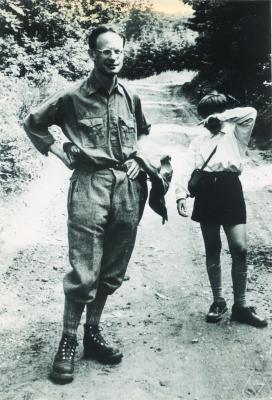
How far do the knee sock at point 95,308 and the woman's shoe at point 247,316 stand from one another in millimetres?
1079

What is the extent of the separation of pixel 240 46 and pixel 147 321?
24.9ft

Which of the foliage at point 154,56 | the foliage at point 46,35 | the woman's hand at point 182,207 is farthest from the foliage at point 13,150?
the foliage at point 154,56

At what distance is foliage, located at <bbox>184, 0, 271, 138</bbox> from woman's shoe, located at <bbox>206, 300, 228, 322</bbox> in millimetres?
6632

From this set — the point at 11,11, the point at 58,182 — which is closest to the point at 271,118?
the point at 58,182

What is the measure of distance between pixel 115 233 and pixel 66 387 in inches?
37.6

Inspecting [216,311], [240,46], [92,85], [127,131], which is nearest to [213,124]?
[127,131]

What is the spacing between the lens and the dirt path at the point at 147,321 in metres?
3.10

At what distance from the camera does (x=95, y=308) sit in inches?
135

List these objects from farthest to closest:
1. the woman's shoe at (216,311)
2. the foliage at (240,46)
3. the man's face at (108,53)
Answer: the foliage at (240,46)
the woman's shoe at (216,311)
the man's face at (108,53)

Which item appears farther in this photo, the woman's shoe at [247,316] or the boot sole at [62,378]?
the woman's shoe at [247,316]

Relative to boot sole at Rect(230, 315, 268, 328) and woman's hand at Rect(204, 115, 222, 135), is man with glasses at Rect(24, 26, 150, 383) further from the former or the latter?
boot sole at Rect(230, 315, 268, 328)

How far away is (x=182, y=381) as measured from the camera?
124 inches

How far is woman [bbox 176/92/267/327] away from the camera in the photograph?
375 centimetres

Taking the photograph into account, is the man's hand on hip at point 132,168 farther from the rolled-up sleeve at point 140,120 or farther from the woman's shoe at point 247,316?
the woman's shoe at point 247,316
